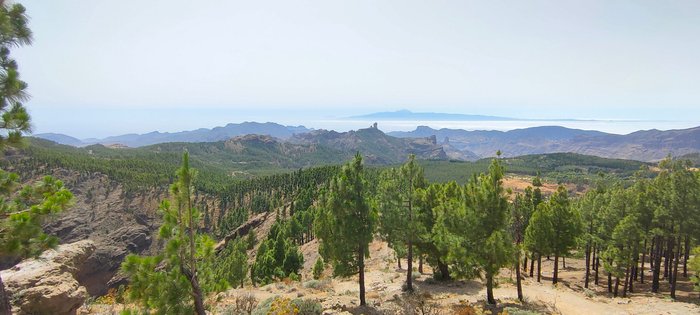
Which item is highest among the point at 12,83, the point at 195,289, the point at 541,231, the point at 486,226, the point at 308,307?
the point at 12,83

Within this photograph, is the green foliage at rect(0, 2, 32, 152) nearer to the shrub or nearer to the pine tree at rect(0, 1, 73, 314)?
the pine tree at rect(0, 1, 73, 314)

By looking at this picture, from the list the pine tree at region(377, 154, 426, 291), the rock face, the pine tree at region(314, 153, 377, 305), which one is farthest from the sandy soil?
the rock face

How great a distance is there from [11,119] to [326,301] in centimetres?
1802

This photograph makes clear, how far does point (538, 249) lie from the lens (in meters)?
33.2

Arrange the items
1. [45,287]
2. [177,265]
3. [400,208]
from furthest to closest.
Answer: [400,208] < [45,287] < [177,265]

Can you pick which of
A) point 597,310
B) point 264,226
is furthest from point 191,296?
point 264,226

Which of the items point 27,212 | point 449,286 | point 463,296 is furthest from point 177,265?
point 449,286

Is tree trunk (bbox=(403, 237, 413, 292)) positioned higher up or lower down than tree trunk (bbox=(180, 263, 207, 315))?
lower down

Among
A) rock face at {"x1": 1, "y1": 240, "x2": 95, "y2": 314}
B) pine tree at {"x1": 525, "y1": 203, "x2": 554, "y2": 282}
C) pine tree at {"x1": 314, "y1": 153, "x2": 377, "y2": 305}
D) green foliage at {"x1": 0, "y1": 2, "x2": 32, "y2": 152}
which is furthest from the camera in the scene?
pine tree at {"x1": 525, "y1": 203, "x2": 554, "y2": 282}

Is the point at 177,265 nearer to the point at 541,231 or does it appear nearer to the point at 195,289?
the point at 195,289

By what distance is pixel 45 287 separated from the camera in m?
11.5

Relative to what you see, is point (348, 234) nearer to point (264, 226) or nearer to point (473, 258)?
point (473, 258)

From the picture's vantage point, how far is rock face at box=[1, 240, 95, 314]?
1098 centimetres

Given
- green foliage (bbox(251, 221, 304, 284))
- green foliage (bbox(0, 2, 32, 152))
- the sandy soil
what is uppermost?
green foliage (bbox(0, 2, 32, 152))
